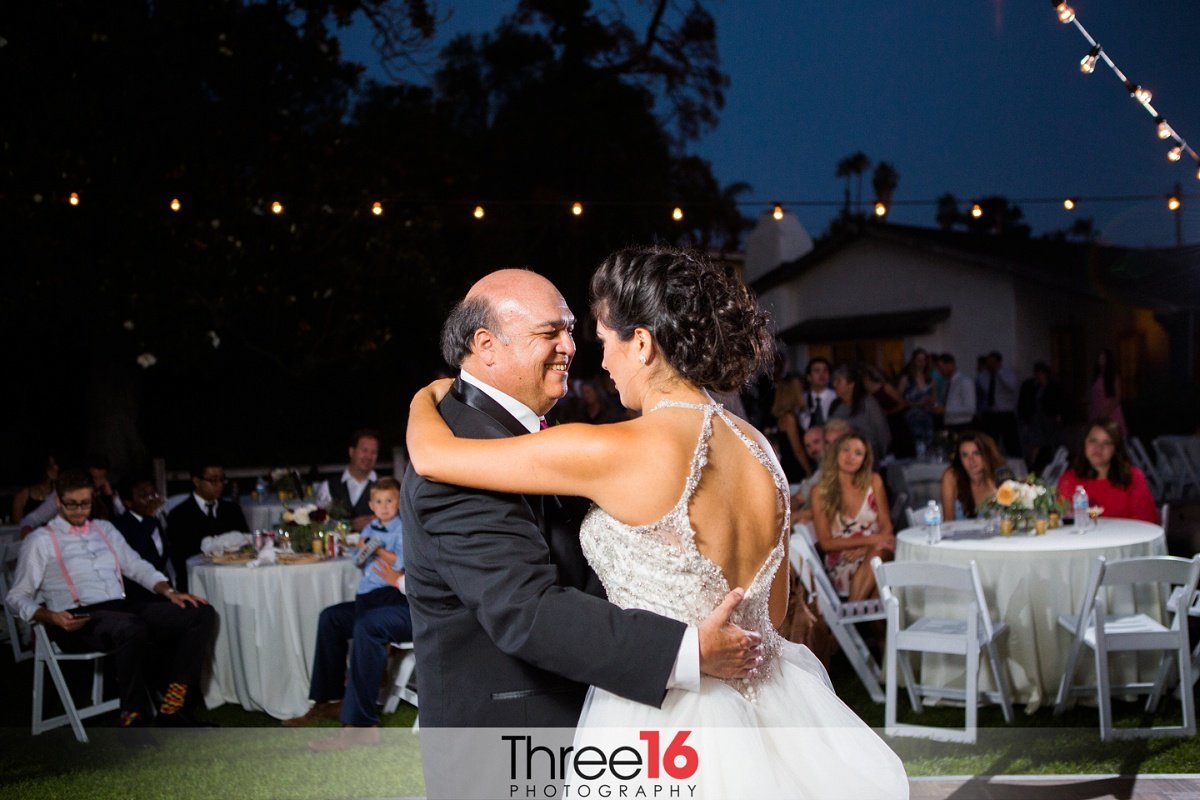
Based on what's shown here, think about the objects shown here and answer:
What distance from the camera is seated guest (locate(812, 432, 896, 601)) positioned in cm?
658

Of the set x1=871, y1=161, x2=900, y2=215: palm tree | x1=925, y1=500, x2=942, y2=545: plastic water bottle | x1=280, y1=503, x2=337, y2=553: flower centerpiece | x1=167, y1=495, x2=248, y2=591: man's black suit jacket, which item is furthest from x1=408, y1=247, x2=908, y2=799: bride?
x1=871, y1=161, x2=900, y2=215: palm tree

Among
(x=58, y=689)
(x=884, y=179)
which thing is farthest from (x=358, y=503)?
(x=884, y=179)

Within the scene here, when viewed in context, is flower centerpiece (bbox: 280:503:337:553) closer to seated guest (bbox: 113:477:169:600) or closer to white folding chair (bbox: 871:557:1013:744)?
seated guest (bbox: 113:477:169:600)

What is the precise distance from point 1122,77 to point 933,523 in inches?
95.2

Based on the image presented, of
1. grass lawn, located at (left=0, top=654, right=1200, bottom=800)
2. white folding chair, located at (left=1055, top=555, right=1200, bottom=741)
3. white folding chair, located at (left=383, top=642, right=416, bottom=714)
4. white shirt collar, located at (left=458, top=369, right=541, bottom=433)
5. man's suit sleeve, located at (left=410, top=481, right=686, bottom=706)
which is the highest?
white shirt collar, located at (left=458, top=369, right=541, bottom=433)

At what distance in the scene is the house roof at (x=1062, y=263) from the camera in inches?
800

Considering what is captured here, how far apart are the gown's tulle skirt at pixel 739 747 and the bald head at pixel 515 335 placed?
634mm

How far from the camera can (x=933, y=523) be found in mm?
5926

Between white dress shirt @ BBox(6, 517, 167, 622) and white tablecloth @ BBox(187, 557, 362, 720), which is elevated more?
white dress shirt @ BBox(6, 517, 167, 622)

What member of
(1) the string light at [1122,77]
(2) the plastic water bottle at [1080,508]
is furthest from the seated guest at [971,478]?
(1) the string light at [1122,77]

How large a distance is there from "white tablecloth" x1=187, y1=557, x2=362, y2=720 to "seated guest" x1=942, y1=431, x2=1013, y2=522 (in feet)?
12.2

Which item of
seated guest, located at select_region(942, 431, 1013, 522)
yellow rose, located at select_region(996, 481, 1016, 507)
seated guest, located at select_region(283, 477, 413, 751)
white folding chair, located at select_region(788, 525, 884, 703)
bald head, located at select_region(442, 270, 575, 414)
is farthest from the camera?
seated guest, located at select_region(942, 431, 1013, 522)

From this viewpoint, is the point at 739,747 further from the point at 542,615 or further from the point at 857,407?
the point at 857,407

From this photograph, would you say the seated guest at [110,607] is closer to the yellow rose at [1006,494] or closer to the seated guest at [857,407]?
the yellow rose at [1006,494]
